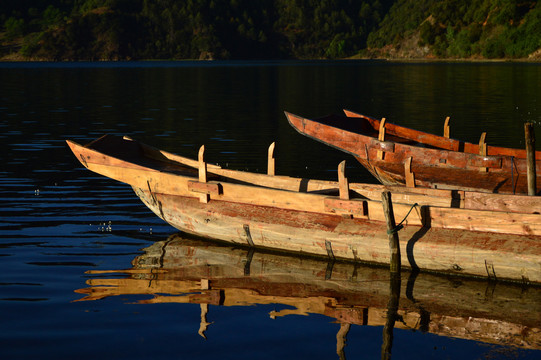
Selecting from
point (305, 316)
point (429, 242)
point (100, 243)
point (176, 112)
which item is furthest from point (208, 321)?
point (176, 112)

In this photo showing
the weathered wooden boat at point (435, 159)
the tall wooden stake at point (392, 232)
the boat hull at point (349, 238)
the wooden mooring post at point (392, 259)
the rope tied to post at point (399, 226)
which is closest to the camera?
the wooden mooring post at point (392, 259)

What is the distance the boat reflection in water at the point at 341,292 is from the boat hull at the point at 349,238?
0.95 ft

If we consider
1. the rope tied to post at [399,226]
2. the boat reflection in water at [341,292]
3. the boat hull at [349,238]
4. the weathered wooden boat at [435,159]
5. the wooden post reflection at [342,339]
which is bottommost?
the wooden post reflection at [342,339]

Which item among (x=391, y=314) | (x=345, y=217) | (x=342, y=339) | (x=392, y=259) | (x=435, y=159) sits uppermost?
(x=435, y=159)

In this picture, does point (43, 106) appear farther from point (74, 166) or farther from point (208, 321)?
point (208, 321)

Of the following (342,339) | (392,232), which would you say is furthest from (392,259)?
(342,339)

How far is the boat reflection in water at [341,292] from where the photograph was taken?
33.8ft

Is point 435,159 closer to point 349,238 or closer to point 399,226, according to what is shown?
point 349,238

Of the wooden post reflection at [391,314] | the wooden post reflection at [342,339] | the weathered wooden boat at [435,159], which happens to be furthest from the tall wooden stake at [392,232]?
the weathered wooden boat at [435,159]

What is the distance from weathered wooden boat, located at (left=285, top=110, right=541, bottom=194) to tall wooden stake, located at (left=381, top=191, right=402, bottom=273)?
380cm

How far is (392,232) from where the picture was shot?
39.0 feet

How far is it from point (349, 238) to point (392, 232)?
99 centimetres

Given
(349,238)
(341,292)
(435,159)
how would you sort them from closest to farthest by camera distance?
(341,292)
(349,238)
(435,159)

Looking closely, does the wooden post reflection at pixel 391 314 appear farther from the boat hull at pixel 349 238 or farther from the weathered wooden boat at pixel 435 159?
the weathered wooden boat at pixel 435 159
